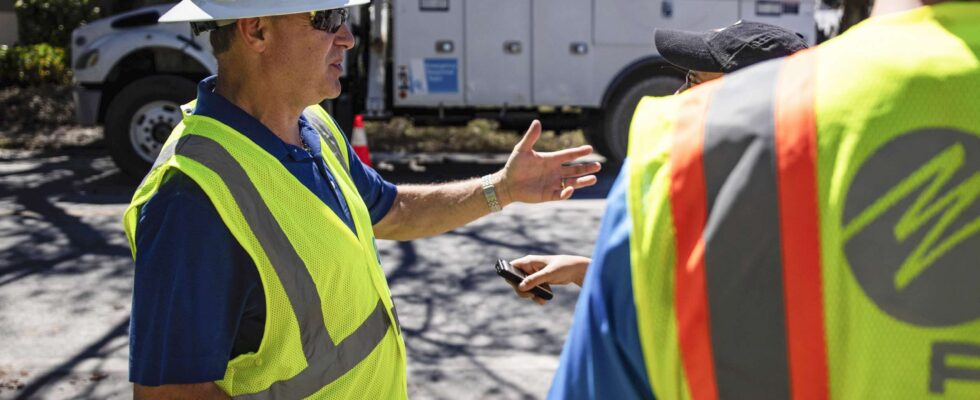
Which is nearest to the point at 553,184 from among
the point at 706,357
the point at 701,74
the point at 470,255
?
the point at 701,74

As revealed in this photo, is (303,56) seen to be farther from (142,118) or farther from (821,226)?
(142,118)

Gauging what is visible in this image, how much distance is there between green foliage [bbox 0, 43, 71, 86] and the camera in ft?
53.5

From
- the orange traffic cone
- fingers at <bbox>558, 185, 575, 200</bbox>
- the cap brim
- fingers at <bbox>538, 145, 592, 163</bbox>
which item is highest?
the cap brim

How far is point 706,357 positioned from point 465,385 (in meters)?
3.96

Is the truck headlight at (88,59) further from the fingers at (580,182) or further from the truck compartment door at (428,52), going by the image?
the fingers at (580,182)

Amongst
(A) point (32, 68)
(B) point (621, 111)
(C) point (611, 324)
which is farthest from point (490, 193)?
(A) point (32, 68)

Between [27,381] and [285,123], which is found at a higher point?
[285,123]

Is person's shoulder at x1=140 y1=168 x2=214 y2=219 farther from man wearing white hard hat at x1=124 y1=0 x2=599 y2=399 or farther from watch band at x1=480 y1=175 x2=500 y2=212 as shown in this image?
watch band at x1=480 y1=175 x2=500 y2=212

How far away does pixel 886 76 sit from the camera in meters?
1.15

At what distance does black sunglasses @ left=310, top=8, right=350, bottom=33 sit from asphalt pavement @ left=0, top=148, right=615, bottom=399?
2.71 metres

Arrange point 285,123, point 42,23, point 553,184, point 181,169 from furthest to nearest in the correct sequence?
point 42,23 < point 553,184 < point 285,123 < point 181,169

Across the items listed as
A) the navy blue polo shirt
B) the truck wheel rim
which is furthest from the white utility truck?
the navy blue polo shirt

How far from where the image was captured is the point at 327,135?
2.73 m

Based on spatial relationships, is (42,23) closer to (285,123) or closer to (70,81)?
(70,81)
